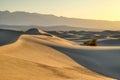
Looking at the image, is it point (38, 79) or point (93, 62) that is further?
point (93, 62)

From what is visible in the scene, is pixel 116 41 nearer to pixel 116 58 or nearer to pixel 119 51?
pixel 119 51

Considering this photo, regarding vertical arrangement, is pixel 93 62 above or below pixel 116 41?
below

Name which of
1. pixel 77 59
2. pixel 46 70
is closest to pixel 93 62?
pixel 77 59

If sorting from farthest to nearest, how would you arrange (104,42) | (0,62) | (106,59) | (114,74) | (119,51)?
(104,42)
(119,51)
(106,59)
(114,74)
(0,62)

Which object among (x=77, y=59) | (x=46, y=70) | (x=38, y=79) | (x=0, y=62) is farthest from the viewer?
(x=77, y=59)

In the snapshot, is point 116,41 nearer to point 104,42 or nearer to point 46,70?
point 104,42

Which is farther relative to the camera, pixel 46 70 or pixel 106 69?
pixel 106 69

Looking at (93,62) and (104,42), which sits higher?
(104,42)

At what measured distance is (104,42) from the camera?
28766mm

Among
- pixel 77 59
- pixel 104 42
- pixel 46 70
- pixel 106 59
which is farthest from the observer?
pixel 104 42

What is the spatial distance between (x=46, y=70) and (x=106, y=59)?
6.53 meters

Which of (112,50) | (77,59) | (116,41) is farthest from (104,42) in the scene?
(77,59)

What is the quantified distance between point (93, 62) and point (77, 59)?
2.23 ft

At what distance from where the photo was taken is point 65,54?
41.8 ft
